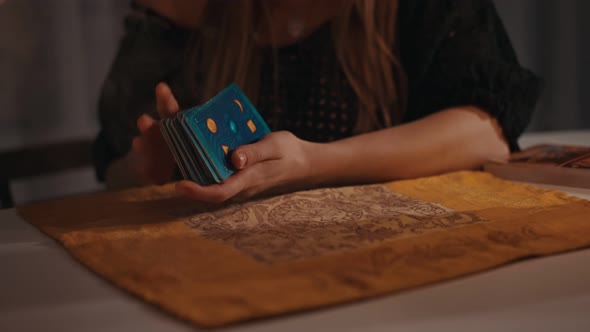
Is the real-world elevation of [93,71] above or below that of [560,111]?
above

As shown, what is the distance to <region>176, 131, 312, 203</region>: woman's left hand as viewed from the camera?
0.62m

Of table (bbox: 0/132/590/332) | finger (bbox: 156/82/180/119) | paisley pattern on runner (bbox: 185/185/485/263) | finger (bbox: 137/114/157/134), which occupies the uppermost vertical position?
finger (bbox: 156/82/180/119)

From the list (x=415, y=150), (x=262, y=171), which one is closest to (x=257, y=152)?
(x=262, y=171)

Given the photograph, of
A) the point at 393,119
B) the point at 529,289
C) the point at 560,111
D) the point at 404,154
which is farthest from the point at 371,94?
the point at 560,111

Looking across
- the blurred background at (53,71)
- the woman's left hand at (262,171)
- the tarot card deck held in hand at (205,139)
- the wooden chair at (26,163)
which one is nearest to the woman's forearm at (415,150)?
the woman's left hand at (262,171)

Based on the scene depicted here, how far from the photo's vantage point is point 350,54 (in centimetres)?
102

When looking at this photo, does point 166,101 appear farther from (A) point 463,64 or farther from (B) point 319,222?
(A) point 463,64

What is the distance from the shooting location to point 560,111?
2.07 m

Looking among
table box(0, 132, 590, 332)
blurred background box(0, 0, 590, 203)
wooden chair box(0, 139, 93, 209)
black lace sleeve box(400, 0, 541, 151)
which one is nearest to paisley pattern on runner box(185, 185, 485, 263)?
table box(0, 132, 590, 332)

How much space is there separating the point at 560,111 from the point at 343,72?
4.40ft

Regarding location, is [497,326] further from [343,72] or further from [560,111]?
[560,111]

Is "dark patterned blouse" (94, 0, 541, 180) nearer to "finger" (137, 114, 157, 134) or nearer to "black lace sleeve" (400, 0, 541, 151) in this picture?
"black lace sleeve" (400, 0, 541, 151)

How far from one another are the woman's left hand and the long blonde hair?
0.29 metres

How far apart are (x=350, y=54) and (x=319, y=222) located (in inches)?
18.7
